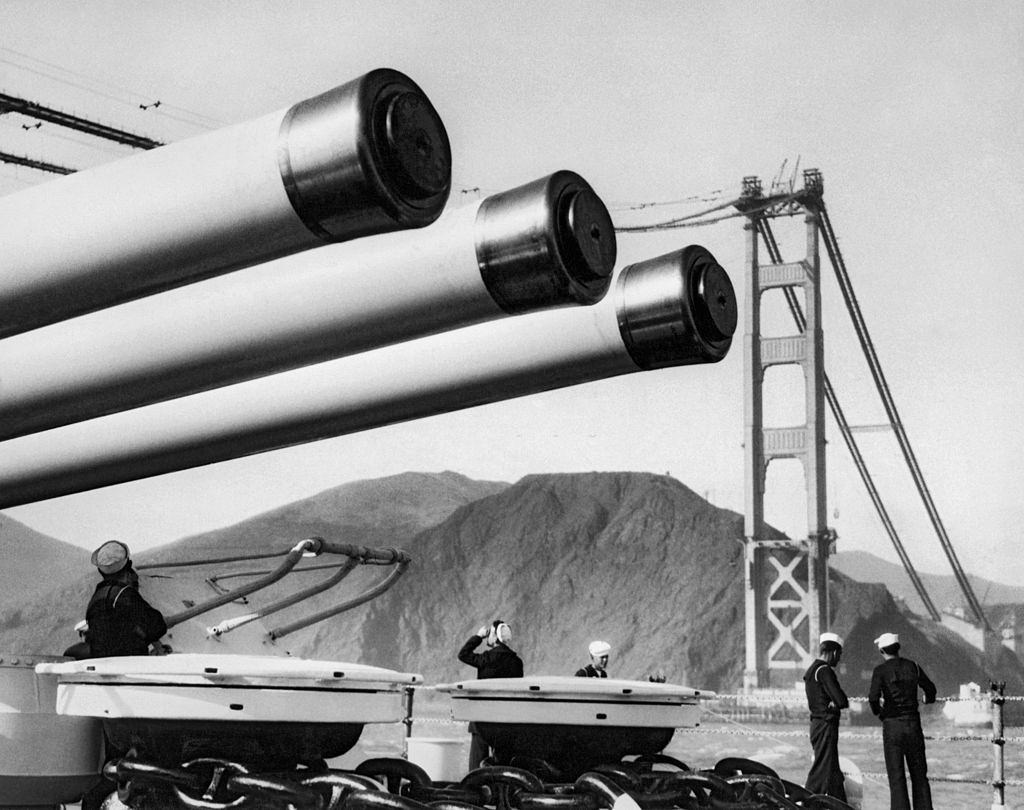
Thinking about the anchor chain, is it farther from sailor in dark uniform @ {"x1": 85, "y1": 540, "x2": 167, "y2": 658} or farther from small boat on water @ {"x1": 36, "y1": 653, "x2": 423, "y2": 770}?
sailor in dark uniform @ {"x1": 85, "y1": 540, "x2": 167, "y2": 658}

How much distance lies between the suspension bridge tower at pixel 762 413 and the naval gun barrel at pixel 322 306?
44463mm

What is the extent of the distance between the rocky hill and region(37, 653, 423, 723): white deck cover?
61150 mm

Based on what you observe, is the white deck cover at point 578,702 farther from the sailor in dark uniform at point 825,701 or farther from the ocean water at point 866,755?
the ocean water at point 866,755

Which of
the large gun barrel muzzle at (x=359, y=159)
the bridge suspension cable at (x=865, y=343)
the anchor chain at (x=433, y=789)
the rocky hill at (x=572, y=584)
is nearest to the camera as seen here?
the large gun barrel muzzle at (x=359, y=159)

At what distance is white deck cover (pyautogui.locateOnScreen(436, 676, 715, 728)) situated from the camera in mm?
3205

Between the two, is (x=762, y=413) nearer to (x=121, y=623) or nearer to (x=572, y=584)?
(x=572, y=584)

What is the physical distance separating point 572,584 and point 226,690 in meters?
72.5

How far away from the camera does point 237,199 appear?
6.21 feet

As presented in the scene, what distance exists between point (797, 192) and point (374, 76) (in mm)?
46768

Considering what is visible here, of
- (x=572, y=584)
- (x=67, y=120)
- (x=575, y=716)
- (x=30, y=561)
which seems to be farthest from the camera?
(x=572, y=584)

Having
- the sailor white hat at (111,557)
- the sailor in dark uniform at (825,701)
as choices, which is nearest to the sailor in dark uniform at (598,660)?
the sailor in dark uniform at (825,701)

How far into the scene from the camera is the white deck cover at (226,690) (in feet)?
8.89

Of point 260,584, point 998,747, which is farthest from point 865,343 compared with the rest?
point 260,584

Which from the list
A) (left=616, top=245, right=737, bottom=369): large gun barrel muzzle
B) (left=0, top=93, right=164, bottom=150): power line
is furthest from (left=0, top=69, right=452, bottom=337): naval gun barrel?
(left=0, top=93, right=164, bottom=150): power line
